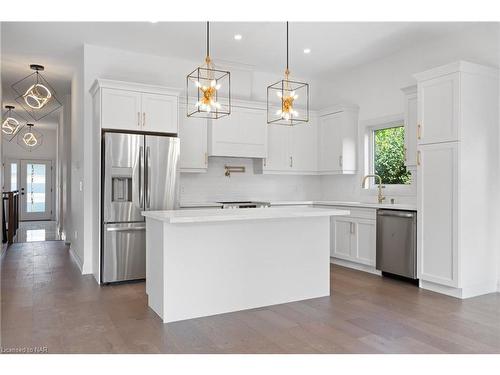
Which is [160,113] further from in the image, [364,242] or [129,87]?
[364,242]

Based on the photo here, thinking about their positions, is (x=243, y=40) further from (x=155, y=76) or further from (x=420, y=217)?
(x=420, y=217)

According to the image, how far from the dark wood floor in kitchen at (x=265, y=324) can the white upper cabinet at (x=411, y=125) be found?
1.51 metres

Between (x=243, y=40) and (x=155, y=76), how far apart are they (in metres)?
1.39

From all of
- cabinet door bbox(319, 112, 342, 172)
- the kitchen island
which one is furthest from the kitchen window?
the kitchen island

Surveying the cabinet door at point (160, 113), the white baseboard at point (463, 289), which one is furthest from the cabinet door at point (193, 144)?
the white baseboard at point (463, 289)

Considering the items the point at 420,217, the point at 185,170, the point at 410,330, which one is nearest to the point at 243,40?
the point at 185,170

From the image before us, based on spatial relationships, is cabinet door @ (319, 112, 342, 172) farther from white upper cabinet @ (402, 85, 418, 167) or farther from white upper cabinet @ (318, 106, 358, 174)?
white upper cabinet @ (402, 85, 418, 167)

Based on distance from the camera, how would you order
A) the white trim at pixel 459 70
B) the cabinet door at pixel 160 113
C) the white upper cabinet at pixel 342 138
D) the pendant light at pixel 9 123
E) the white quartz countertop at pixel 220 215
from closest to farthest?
the white quartz countertop at pixel 220 215 → the white trim at pixel 459 70 → the cabinet door at pixel 160 113 → the white upper cabinet at pixel 342 138 → the pendant light at pixel 9 123

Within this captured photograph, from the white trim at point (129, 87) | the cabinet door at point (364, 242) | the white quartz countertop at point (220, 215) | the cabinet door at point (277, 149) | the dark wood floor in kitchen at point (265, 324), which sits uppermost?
the white trim at point (129, 87)

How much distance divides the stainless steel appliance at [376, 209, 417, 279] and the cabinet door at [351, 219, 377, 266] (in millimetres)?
149

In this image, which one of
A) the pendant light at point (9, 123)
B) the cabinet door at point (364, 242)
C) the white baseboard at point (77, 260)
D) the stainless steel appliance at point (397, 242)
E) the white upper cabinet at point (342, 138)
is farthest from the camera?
the pendant light at point (9, 123)

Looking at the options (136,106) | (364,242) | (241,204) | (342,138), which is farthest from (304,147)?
(136,106)

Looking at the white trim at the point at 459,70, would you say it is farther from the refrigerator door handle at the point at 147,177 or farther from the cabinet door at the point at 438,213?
the refrigerator door handle at the point at 147,177

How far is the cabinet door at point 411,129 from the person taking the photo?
4785 millimetres
